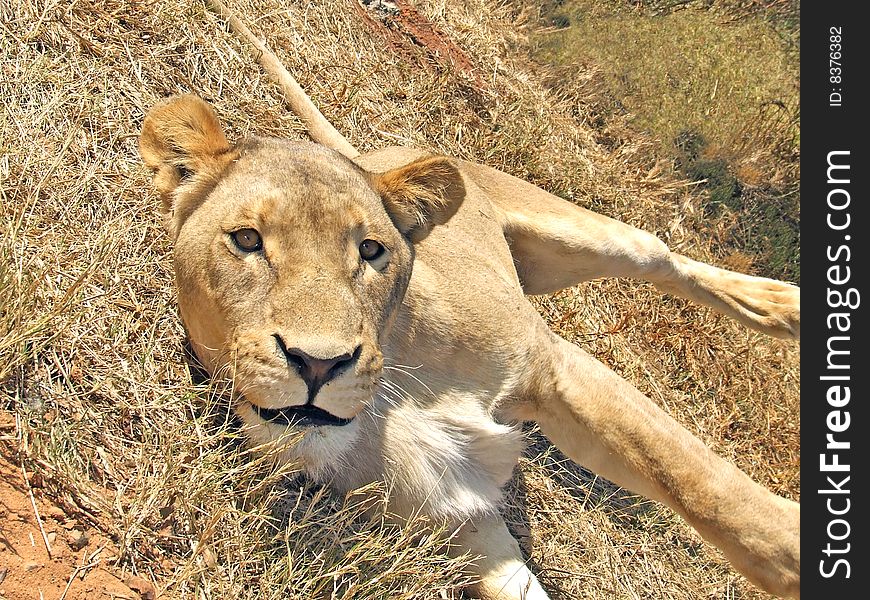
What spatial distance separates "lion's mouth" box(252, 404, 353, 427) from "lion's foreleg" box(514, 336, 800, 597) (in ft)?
3.43

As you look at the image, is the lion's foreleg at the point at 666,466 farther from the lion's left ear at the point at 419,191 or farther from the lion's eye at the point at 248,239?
the lion's eye at the point at 248,239

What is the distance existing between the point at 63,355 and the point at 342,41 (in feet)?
10.8

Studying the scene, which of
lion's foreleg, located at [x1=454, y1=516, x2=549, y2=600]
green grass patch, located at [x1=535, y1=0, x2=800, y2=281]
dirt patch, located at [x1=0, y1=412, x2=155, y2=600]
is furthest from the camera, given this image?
green grass patch, located at [x1=535, y1=0, x2=800, y2=281]

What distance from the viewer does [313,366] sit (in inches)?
84.6

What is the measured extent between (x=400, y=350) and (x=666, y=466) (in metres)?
1.03

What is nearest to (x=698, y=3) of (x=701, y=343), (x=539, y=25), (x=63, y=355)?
(x=539, y=25)

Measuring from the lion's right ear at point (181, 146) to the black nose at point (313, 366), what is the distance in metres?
0.74

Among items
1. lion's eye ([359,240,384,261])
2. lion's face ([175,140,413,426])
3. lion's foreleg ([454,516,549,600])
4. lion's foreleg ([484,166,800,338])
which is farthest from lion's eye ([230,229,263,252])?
lion's foreleg ([484,166,800,338])

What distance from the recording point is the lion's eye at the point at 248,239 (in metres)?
2.42

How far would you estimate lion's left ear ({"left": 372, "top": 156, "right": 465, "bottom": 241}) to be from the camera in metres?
2.83

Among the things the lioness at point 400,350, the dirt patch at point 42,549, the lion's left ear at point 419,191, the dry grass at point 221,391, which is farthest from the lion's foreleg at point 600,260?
the dirt patch at point 42,549

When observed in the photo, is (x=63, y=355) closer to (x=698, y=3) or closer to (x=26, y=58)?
(x=26, y=58)

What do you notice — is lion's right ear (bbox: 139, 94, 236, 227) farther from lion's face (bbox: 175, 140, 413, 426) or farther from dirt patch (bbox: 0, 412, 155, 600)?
dirt patch (bbox: 0, 412, 155, 600)

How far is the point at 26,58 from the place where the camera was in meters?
3.53
